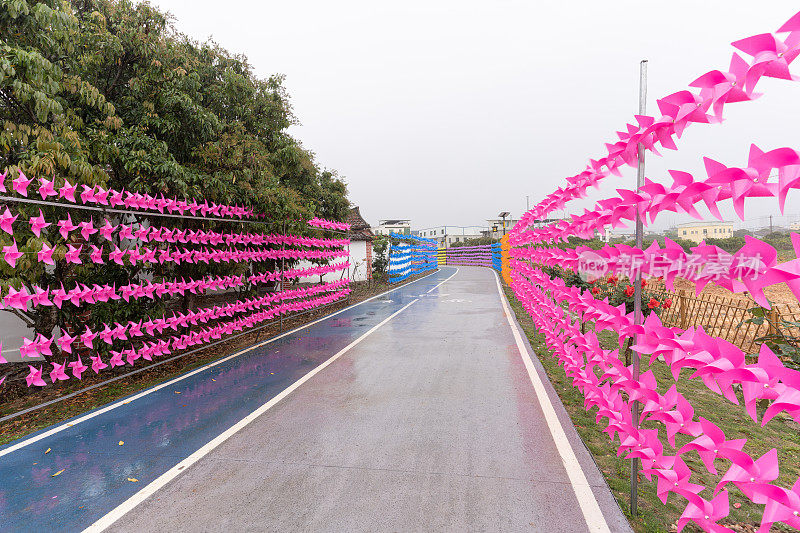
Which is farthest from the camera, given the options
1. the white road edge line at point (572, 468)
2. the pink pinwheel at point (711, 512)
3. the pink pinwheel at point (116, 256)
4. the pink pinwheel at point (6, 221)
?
the pink pinwheel at point (116, 256)

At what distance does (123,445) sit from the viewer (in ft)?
12.6

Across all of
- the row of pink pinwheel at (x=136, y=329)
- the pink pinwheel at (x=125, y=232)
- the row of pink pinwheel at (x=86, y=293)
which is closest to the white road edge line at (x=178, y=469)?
the row of pink pinwheel at (x=136, y=329)

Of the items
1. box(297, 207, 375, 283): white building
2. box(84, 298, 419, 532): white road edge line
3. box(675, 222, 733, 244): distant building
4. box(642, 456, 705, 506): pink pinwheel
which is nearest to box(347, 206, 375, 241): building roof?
box(297, 207, 375, 283): white building

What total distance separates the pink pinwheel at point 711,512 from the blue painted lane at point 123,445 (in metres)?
3.88

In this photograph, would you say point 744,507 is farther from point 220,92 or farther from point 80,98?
point 220,92

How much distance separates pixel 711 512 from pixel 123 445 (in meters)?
4.80

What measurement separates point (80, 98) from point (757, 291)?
7865mm

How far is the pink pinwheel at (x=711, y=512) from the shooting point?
1879 mm

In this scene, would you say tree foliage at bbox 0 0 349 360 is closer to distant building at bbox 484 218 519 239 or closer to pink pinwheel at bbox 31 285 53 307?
pink pinwheel at bbox 31 285 53 307

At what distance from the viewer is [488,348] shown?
296 inches

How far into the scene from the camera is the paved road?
2.78 meters

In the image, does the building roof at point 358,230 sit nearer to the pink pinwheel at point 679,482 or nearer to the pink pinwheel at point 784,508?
the pink pinwheel at point 679,482

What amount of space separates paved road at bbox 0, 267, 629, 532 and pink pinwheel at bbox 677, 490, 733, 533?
0.75 metres

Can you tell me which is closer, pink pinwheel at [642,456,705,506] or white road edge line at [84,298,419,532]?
pink pinwheel at [642,456,705,506]
